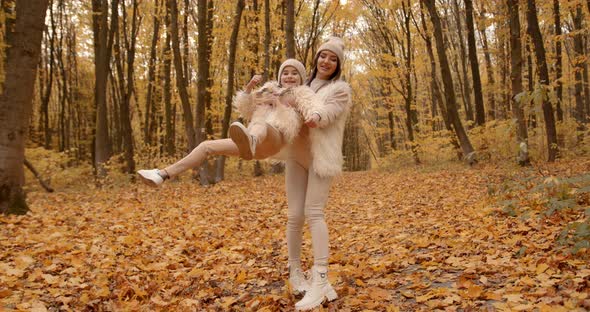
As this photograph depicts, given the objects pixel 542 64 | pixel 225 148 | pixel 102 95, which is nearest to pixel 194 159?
pixel 225 148

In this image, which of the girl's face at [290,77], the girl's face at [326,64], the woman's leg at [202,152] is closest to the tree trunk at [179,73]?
the girl's face at [290,77]

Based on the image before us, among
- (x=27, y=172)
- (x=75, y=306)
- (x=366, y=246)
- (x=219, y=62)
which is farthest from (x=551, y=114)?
(x=27, y=172)

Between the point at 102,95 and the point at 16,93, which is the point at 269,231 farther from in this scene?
the point at 102,95

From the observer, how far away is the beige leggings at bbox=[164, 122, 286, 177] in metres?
3.14

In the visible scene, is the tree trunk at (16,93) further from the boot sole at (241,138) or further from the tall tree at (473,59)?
the tall tree at (473,59)

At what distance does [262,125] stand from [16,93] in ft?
20.0

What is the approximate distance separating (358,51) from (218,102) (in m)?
13.7

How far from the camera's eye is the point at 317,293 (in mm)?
3303

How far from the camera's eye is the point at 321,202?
11.3 feet

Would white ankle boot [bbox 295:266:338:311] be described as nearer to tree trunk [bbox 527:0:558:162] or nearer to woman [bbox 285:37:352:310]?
woman [bbox 285:37:352:310]

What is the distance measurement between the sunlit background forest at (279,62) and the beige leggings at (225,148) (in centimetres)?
322

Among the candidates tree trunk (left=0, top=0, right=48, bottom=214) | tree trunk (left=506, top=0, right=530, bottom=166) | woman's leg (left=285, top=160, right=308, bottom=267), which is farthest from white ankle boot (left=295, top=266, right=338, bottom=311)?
tree trunk (left=506, top=0, right=530, bottom=166)

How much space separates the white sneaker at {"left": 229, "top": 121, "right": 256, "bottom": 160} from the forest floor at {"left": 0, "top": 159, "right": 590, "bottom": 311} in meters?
1.29

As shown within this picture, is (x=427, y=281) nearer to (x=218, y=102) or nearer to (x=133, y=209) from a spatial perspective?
(x=133, y=209)
